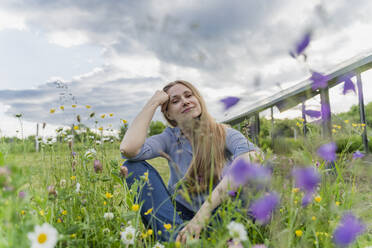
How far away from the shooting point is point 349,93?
1023 mm

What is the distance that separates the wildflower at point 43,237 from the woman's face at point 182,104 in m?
1.36

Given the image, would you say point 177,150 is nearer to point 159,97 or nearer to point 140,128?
point 140,128

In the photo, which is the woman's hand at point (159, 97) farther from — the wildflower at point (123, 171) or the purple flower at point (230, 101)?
the purple flower at point (230, 101)

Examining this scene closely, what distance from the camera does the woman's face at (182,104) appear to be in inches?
82.7

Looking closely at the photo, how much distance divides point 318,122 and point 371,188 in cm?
227

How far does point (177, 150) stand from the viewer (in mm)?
1975

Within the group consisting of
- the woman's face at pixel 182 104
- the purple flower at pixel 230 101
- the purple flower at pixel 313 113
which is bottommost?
the purple flower at pixel 313 113

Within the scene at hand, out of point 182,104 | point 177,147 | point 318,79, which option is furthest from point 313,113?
point 177,147

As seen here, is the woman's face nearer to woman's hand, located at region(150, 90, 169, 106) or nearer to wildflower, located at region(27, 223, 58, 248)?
woman's hand, located at region(150, 90, 169, 106)

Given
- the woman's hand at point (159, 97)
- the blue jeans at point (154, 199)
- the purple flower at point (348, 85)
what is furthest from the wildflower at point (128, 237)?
the woman's hand at point (159, 97)

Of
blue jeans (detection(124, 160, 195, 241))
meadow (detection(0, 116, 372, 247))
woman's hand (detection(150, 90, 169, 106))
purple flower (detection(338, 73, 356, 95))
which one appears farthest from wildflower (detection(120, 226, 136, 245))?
woman's hand (detection(150, 90, 169, 106))

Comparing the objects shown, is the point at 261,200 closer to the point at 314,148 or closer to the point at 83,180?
the point at 314,148

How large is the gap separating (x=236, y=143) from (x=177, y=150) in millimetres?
393

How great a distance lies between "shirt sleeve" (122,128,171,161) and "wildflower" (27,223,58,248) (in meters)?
0.98
